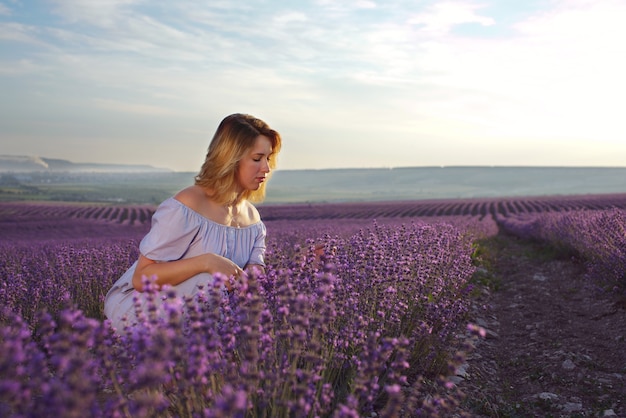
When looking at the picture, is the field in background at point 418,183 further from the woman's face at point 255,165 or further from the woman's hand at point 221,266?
the woman's hand at point 221,266

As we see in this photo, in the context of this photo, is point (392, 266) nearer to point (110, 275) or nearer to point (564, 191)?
point (110, 275)

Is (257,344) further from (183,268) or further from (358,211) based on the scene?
(358,211)

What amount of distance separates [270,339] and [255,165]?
66.1 inches

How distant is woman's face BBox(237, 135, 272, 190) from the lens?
339 centimetres

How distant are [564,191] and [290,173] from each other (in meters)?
76.1


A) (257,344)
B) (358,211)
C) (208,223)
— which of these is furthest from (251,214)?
(358,211)

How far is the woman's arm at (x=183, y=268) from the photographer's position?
2.94 metres

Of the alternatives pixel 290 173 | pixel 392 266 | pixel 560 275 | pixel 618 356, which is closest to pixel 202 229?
pixel 392 266

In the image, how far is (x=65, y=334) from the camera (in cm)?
117

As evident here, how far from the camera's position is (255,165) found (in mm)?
3434

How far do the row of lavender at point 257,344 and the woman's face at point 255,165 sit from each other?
1.82 ft

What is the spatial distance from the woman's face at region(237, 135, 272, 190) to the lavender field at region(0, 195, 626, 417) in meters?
0.54

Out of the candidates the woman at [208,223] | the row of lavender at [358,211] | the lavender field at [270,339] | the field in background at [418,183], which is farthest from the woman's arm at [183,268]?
the field in background at [418,183]

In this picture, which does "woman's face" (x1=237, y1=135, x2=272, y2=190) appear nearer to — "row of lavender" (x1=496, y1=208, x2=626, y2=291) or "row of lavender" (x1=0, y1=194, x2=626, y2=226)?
"row of lavender" (x1=496, y1=208, x2=626, y2=291)
